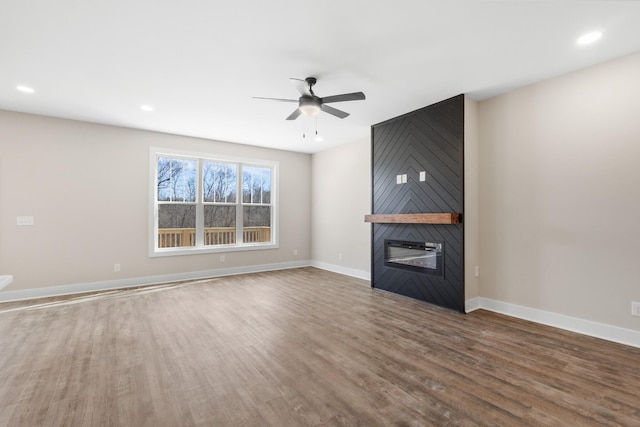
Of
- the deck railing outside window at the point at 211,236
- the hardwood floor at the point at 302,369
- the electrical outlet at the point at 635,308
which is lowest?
the hardwood floor at the point at 302,369

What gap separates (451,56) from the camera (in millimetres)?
2871

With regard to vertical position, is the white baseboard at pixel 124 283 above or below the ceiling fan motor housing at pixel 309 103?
below

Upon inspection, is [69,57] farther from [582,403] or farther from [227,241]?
[582,403]

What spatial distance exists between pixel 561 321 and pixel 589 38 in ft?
9.29

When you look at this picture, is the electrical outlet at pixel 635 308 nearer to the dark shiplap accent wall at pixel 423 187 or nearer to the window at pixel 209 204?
the dark shiplap accent wall at pixel 423 187

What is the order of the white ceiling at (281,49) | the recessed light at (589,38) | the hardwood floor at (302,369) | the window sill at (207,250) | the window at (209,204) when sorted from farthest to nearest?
the window at (209,204) → the window sill at (207,250) → the recessed light at (589,38) → the white ceiling at (281,49) → the hardwood floor at (302,369)

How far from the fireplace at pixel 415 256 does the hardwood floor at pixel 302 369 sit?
1.91 feet

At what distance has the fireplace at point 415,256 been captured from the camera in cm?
400

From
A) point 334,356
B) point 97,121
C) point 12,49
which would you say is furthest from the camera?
point 97,121

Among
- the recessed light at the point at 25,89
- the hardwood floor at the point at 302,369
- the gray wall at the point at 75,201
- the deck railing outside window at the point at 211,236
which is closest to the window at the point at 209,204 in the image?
the deck railing outside window at the point at 211,236

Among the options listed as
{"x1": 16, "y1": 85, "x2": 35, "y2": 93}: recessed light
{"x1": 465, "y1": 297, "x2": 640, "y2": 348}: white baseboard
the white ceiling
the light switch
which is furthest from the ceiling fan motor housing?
the light switch

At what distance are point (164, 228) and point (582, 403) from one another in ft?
19.9

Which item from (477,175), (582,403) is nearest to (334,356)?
(582,403)

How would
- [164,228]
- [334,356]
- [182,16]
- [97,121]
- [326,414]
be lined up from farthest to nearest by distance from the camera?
[164,228] < [97,121] < [334,356] < [182,16] < [326,414]
